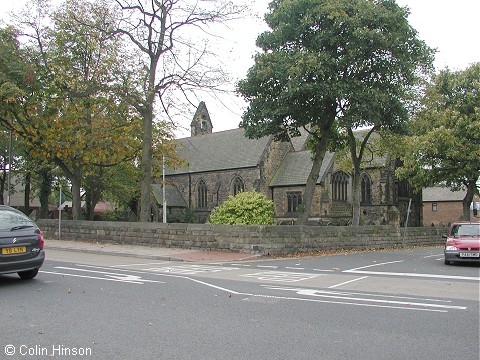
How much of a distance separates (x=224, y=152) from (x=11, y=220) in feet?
135

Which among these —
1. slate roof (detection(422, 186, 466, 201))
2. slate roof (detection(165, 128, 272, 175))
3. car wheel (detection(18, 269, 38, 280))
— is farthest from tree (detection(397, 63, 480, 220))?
slate roof (detection(422, 186, 466, 201))

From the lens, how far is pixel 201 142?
184 feet

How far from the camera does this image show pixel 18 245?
9.50 m

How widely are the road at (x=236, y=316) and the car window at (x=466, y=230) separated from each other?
15.1 feet

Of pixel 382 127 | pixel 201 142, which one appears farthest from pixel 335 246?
pixel 201 142

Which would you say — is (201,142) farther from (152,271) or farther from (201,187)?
(152,271)

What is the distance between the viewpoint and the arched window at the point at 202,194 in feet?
168

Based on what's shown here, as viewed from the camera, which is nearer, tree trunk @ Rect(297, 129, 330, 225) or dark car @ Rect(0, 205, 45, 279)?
dark car @ Rect(0, 205, 45, 279)

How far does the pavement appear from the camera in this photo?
667 inches

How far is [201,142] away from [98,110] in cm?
3191

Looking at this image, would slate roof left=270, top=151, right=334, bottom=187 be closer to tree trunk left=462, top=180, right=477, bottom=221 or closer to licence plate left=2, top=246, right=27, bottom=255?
tree trunk left=462, top=180, right=477, bottom=221

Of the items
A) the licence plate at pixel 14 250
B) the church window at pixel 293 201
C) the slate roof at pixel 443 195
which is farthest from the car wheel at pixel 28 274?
the slate roof at pixel 443 195

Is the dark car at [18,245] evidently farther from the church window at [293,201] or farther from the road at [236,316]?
the church window at [293,201]

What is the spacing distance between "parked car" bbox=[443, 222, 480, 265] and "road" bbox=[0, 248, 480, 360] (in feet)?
10.9
